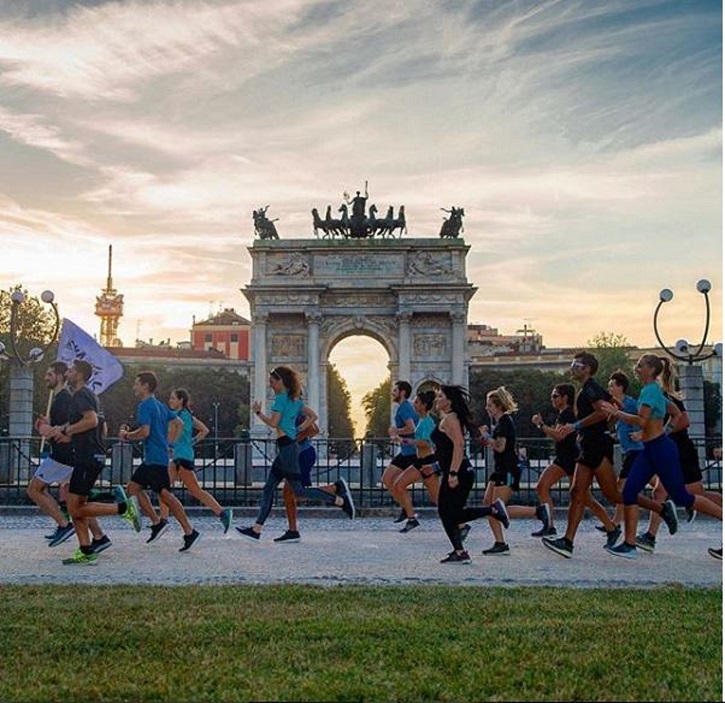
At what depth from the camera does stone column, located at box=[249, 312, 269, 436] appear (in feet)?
161

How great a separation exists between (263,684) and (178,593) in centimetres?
273

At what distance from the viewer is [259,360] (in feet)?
164

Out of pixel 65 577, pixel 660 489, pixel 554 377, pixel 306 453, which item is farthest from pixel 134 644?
pixel 554 377

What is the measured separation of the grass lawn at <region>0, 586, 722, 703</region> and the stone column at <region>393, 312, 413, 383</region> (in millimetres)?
42056

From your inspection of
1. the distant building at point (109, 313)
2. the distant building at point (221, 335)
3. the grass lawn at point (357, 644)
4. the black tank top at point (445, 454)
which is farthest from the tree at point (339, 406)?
the grass lawn at point (357, 644)

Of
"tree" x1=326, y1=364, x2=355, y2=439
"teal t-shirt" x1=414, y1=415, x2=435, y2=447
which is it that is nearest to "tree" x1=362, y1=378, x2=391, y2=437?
"tree" x1=326, y1=364, x2=355, y2=439

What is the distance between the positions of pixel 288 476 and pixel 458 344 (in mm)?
39348

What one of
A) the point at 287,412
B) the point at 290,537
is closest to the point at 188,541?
the point at 290,537

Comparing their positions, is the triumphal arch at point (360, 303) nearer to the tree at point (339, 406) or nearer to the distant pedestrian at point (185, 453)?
the tree at point (339, 406)

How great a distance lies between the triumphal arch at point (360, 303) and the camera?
49.4m

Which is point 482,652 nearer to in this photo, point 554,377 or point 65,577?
point 65,577

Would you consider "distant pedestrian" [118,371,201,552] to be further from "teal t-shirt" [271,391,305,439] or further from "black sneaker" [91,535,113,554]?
"teal t-shirt" [271,391,305,439]

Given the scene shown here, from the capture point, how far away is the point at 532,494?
18.7m

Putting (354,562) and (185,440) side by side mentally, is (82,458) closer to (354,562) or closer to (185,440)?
(185,440)
